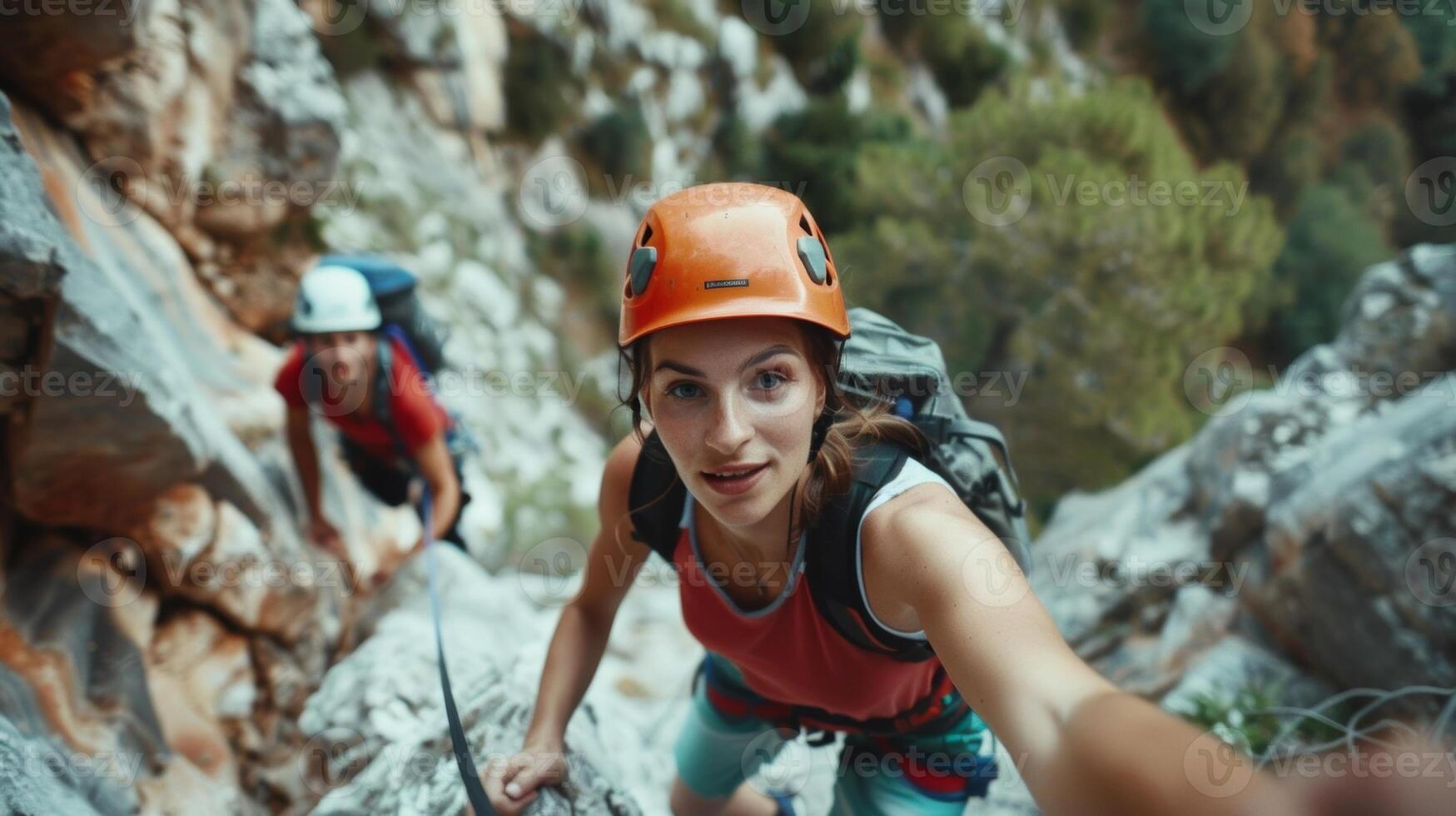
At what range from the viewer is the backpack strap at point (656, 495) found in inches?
66.2

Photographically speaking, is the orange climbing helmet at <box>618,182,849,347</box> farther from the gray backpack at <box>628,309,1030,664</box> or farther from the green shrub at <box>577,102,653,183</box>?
the green shrub at <box>577,102,653,183</box>

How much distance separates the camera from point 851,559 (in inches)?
55.4

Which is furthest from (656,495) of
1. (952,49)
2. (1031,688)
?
(952,49)

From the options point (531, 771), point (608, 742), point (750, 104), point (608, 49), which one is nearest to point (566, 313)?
point (608, 49)

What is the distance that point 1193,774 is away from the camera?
2.55 feet

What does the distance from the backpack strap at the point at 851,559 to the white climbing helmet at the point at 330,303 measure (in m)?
2.32

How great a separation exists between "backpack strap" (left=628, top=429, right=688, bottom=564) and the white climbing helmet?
189cm

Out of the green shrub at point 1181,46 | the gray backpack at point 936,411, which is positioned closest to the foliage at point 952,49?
the green shrub at point 1181,46

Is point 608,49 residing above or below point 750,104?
above

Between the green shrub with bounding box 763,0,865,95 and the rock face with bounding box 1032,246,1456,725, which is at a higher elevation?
the green shrub with bounding box 763,0,865,95

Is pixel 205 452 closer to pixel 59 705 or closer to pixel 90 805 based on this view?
pixel 59 705

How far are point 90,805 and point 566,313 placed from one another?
390 inches

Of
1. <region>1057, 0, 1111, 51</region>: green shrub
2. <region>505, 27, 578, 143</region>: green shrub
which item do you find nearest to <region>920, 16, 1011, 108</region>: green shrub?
<region>1057, 0, 1111, 51</region>: green shrub

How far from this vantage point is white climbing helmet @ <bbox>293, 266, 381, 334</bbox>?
3045 mm
